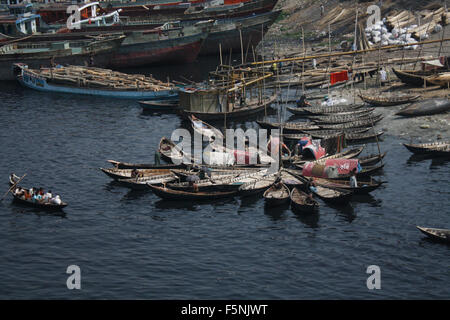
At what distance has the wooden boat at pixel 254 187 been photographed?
4972 centimetres

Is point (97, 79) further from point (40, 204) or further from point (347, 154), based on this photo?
point (347, 154)

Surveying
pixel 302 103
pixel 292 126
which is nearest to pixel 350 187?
pixel 292 126

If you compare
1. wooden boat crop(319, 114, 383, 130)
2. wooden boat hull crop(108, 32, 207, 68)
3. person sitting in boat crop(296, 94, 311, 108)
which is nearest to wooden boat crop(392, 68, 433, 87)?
wooden boat crop(319, 114, 383, 130)

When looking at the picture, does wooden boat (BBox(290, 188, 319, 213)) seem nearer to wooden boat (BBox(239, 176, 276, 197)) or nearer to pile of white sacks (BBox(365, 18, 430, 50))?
wooden boat (BBox(239, 176, 276, 197))

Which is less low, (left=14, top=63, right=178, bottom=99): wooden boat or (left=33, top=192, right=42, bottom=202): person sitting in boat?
(left=14, top=63, right=178, bottom=99): wooden boat

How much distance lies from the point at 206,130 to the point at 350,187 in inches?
818

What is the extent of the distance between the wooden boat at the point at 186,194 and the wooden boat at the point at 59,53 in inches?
2288

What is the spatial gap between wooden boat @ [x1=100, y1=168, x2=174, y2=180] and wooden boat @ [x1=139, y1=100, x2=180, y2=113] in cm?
2515

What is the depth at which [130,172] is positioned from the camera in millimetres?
53969

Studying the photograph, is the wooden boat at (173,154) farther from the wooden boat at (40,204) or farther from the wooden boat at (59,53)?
the wooden boat at (59,53)

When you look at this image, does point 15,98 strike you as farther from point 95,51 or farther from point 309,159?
point 309,159

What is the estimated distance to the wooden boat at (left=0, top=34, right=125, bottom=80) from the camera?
101m

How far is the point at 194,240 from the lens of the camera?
1725 inches
